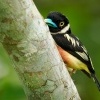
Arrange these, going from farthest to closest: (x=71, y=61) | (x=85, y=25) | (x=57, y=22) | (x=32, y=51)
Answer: (x=85, y=25)
(x=57, y=22)
(x=71, y=61)
(x=32, y=51)

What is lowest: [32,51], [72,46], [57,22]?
[72,46]

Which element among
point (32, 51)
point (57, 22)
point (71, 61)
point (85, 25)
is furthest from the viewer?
point (85, 25)

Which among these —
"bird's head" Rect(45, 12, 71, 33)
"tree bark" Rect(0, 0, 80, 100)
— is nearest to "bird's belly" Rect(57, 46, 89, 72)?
"bird's head" Rect(45, 12, 71, 33)

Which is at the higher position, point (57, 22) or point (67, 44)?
point (57, 22)

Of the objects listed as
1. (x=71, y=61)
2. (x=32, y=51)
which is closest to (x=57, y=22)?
(x=71, y=61)

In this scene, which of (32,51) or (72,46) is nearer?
(32,51)

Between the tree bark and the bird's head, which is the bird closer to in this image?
the bird's head

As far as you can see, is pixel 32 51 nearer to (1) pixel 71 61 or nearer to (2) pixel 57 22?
(1) pixel 71 61
